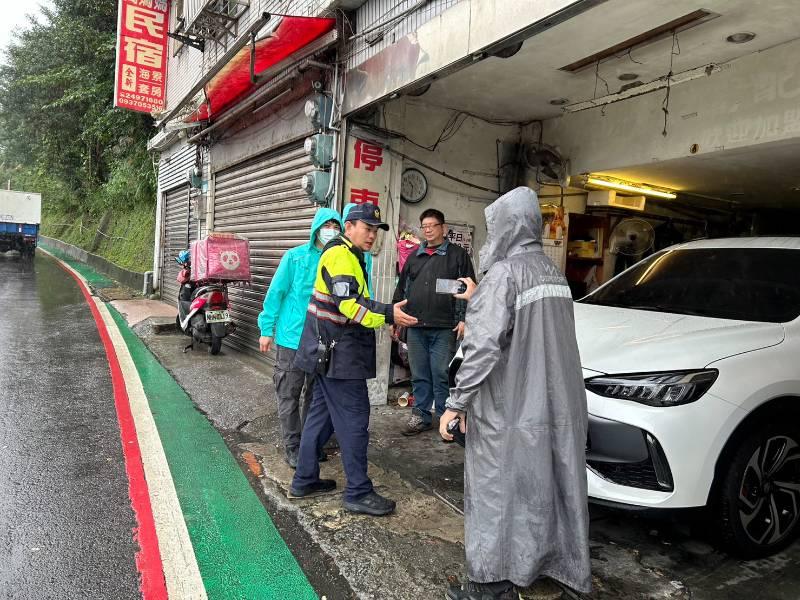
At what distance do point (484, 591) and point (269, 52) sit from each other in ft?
17.7

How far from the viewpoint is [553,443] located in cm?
246

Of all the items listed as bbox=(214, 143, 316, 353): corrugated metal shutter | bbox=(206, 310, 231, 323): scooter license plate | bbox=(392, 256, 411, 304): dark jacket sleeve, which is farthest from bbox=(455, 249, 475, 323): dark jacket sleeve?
bbox=(206, 310, 231, 323): scooter license plate

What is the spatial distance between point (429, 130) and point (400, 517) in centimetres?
437

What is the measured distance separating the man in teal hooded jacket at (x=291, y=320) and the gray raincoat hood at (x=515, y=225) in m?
1.77

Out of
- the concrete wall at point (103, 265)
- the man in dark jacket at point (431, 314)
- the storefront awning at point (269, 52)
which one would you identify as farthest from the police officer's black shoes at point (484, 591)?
the concrete wall at point (103, 265)

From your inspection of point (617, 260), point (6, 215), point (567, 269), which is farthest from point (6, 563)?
point (6, 215)

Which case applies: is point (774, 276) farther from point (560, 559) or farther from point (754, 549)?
point (560, 559)

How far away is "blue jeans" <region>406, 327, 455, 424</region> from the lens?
5.15m

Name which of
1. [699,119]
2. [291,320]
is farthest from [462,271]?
[699,119]

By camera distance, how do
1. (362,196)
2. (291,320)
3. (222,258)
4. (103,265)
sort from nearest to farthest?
(291,320)
(362,196)
(222,258)
(103,265)

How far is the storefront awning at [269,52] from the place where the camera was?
5496 millimetres

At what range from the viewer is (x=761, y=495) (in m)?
3.03

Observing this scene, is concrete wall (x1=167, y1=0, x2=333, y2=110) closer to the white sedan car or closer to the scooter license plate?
the scooter license plate

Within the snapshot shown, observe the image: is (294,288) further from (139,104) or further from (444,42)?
(139,104)
